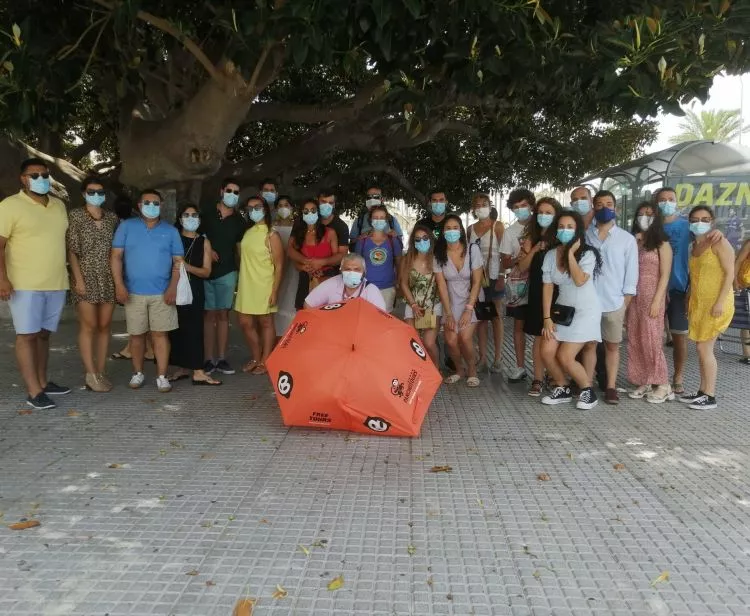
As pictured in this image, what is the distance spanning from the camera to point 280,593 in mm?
2600

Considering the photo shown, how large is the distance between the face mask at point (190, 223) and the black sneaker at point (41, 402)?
1.91m

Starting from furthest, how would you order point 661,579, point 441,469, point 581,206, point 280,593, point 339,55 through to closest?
point 581,206 < point 339,55 < point 441,469 < point 661,579 < point 280,593

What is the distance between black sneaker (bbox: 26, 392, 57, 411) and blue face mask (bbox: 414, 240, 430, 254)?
3.42m

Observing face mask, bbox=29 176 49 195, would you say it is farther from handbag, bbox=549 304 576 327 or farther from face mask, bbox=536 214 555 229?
handbag, bbox=549 304 576 327

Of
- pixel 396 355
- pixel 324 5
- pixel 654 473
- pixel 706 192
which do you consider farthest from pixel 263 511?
pixel 706 192

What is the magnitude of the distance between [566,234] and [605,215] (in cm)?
52

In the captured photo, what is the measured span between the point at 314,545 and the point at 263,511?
1.55 feet

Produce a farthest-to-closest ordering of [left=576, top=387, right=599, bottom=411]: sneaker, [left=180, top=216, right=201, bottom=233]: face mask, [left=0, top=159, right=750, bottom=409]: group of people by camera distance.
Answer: [left=180, top=216, right=201, bottom=233]: face mask < [left=576, top=387, right=599, bottom=411]: sneaker < [left=0, top=159, right=750, bottom=409]: group of people

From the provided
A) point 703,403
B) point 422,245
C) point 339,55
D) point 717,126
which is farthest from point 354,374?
point 717,126

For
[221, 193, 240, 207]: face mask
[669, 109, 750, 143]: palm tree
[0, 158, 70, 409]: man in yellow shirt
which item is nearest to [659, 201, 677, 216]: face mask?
[221, 193, 240, 207]: face mask

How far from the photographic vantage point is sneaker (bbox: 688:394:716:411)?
208 inches

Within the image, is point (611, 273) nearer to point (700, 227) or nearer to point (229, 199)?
point (700, 227)

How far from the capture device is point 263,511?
11.0 ft

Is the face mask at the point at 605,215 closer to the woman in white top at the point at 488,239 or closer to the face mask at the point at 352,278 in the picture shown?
the woman in white top at the point at 488,239
